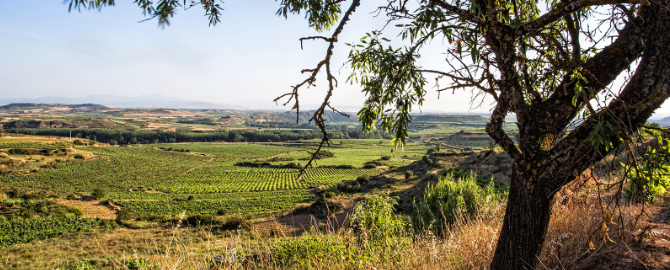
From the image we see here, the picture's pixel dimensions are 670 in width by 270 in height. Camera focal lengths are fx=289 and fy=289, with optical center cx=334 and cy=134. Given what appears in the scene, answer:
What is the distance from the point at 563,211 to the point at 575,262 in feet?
4.05

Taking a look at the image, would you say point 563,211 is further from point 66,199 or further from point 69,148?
point 69,148

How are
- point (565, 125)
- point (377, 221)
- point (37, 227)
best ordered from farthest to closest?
point (37, 227) → point (377, 221) → point (565, 125)

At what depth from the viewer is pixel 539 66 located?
376 centimetres

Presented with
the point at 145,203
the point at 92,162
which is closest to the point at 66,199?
the point at 145,203

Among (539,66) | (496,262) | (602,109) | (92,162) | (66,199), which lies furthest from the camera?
(92,162)

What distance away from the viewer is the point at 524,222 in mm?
2504

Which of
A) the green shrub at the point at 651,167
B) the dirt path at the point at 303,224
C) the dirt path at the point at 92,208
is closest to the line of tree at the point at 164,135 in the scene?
the dirt path at the point at 92,208

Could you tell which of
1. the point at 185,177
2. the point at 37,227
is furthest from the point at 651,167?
the point at 185,177

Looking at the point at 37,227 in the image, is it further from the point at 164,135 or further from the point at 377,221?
the point at 164,135

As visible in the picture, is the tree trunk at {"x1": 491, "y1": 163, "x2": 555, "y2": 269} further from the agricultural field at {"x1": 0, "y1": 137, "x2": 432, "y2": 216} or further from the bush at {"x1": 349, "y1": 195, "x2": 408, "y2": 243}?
the agricultural field at {"x1": 0, "y1": 137, "x2": 432, "y2": 216}

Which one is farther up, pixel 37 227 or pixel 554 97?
pixel 554 97

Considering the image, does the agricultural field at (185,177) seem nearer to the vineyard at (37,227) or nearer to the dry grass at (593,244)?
the vineyard at (37,227)

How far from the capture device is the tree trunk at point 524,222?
2424mm

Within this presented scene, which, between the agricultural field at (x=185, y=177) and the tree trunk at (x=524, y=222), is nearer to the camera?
the tree trunk at (x=524, y=222)
